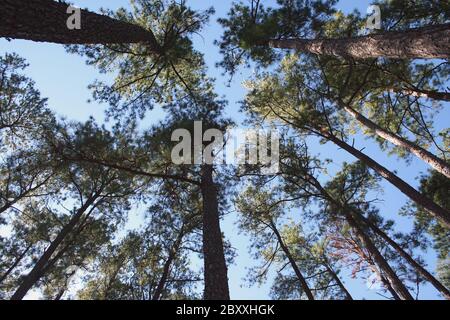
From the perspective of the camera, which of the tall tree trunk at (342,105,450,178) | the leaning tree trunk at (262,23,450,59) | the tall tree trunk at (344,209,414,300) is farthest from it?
the tall tree trunk at (344,209,414,300)

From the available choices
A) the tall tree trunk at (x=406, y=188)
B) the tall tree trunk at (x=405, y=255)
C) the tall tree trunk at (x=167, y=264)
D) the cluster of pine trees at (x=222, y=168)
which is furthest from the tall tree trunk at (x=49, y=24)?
the tall tree trunk at (x=405, y=255)

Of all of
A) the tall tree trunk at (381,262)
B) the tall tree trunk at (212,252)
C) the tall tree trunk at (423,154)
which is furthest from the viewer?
the tall tree trunk at (381,262)

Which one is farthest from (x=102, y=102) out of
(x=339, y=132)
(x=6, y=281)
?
(x=6, y=281)

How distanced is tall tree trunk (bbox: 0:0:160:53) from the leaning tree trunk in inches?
169

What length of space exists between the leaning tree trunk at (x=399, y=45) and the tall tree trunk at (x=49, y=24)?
4.29m

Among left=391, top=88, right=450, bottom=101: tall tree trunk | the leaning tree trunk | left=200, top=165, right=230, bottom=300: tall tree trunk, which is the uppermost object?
left=391, top=88, right=450, bottom=101: tall tree trunk

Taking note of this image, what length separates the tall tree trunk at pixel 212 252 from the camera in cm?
546

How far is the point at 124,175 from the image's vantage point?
8867mm

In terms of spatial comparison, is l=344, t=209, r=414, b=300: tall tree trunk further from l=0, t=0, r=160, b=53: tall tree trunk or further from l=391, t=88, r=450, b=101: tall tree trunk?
l=0, t=0, r=160, b=53: tall tree trunk

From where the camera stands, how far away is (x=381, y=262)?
798 centimetres

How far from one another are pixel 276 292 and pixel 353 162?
5311 mm

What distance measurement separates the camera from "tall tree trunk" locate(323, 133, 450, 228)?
643 centimetres

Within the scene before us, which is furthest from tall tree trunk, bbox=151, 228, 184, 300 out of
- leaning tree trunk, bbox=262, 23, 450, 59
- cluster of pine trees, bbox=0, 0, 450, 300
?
leaning tree trunk, bbox=262, 23, 450, 59

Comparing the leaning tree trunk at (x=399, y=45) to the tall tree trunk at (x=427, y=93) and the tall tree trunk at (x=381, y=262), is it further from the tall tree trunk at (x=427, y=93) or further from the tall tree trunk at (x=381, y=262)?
the tall tree trunk at (x=381, y=262)
